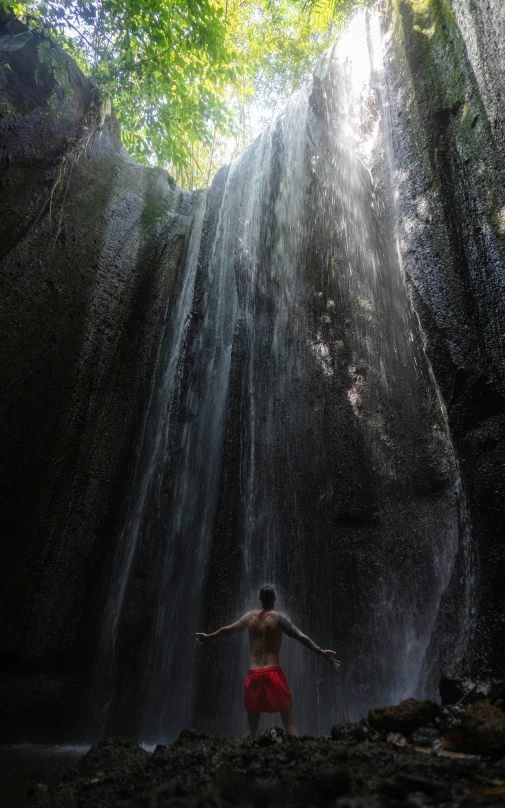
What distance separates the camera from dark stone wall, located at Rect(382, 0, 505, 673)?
14.2 ft

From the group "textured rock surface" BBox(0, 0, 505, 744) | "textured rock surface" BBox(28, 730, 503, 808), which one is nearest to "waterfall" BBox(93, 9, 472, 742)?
"textured rock surface" BBox(0, 0, 505, 744)

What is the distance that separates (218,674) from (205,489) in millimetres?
2438

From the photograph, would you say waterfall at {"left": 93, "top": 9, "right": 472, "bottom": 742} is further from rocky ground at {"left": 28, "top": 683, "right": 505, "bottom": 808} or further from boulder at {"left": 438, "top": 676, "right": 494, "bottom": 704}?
rocky ground at {"left": 28, "top": 683, "right": 505, "bottom": 808}

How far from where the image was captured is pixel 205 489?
7.57 m

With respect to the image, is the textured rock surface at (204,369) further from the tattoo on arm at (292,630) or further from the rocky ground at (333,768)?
the tattoo on arm at (292,630)

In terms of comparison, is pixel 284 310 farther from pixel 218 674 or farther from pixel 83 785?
pixel 83 785

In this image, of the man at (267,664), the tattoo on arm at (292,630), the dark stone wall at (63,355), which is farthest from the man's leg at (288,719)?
the dark stone wall at (63,355)

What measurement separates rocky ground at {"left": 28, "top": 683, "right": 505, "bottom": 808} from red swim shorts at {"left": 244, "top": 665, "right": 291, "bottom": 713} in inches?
54.4

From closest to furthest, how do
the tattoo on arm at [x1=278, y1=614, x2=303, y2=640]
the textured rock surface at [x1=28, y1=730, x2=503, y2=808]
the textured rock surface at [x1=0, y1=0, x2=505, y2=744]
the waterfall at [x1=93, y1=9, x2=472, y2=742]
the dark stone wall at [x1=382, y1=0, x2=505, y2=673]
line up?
1. the textured rock surface at [x1=28, y1=730, x2=503, y2=808]
2. the dark stone wall at [x1=382, y1=0, x2=505, y2=673]
3. the textured rock surface at [x1=0, y1=0, x2=505, y2=744]
4. the tattoo on arm at [x1=278, y1=614, x2=303, y2=640]
5. the waterfall at [x1=93, y1=9, x2=472, y2=742]

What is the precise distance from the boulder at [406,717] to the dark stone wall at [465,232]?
90 centimetres

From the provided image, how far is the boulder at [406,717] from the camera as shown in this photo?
10.4ft

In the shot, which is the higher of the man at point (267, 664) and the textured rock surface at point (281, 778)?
the man at point (267, 664)

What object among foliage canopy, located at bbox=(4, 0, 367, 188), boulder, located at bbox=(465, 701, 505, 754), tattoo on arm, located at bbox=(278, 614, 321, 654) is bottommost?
boulder, located at bbox=(465, 701, 505, 754)

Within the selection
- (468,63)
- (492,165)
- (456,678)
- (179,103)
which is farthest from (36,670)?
(179,103)
